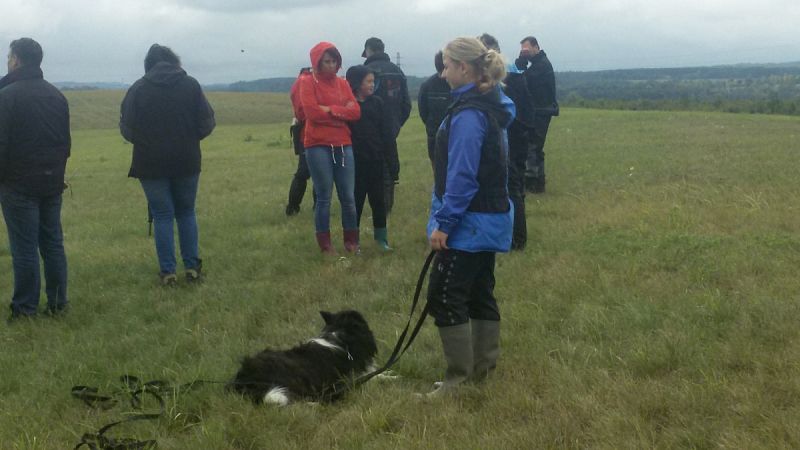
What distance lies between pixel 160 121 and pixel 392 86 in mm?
2693

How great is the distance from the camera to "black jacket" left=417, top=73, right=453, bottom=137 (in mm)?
7926

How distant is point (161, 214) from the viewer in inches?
255

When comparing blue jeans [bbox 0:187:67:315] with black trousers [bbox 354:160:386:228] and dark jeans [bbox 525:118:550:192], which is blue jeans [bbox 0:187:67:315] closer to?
black trousers [bbox 354:160:386:228]

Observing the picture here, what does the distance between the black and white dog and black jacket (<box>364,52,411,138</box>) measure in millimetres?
3687

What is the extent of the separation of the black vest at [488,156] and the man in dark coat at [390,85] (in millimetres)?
3900

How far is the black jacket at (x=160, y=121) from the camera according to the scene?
20.3 ft

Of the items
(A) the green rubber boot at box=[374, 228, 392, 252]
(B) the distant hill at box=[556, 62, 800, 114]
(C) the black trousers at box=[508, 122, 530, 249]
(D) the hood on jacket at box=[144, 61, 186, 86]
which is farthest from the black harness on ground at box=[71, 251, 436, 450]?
(B) the distant hill at box=[556, 62, 800, 114]

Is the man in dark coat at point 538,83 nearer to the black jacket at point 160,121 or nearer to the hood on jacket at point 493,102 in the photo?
the black jacket at point 160,121

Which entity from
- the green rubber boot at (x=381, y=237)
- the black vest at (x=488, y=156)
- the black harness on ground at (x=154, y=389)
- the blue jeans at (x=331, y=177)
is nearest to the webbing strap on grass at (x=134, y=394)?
the black harness on ground at (x=154, y=389)

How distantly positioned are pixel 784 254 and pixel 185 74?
17.3 feet

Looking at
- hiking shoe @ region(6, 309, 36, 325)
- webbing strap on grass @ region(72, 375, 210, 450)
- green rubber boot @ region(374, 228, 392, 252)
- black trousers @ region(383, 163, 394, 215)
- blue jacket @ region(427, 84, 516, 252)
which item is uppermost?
blue jacket @ region(427, 84, 516, 252)

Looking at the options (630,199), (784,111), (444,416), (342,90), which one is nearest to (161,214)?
(342,90)

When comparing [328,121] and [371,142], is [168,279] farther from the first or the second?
[371,142]

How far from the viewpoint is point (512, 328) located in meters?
4.82
